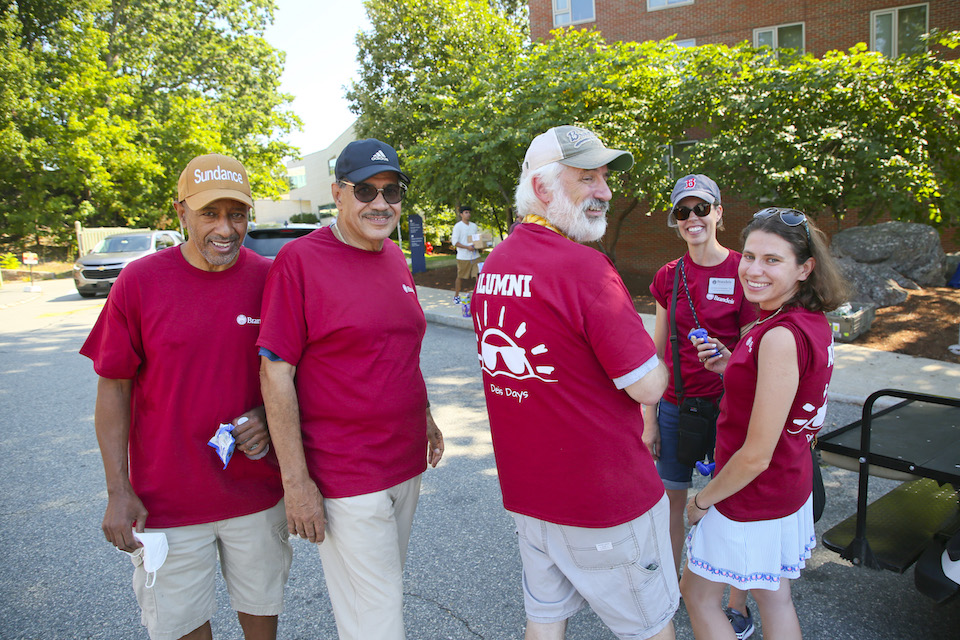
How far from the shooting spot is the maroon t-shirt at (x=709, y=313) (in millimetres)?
2771

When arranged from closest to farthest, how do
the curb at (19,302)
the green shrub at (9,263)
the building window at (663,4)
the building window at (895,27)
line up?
the curb at (19,302)
the building window at (895,27)
the building window at (663,4)
the green shrub at (9,263)

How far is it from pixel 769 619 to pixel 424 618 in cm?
156

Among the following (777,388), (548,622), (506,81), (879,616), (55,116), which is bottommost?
(879,616)

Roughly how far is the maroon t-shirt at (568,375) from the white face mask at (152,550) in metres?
1.24

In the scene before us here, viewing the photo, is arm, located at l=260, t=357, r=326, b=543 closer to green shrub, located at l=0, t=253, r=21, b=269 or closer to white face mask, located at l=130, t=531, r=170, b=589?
white face mask, located at l=130, t=531, r=170, b=589

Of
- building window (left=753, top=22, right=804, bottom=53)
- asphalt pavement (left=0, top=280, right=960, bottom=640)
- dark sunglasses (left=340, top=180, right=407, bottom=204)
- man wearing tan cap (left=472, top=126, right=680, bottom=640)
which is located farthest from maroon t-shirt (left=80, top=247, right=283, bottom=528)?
building window (left=753, top=22, right=804, bottom=53)

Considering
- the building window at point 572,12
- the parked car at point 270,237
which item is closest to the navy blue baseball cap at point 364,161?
the parked car at point 270,237

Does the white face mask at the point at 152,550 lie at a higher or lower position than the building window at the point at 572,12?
lower

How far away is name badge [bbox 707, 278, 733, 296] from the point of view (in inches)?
109

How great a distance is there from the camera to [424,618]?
2.90 meters

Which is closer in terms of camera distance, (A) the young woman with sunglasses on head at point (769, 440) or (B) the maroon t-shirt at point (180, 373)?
(A) the young woman with sunglasses on head at point (769, 440)

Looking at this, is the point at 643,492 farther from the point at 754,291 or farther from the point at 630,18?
the point at 630,18

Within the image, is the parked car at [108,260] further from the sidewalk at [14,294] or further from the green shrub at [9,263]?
the green shrub at [9,263]

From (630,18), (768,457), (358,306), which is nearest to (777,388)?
(768,457)
